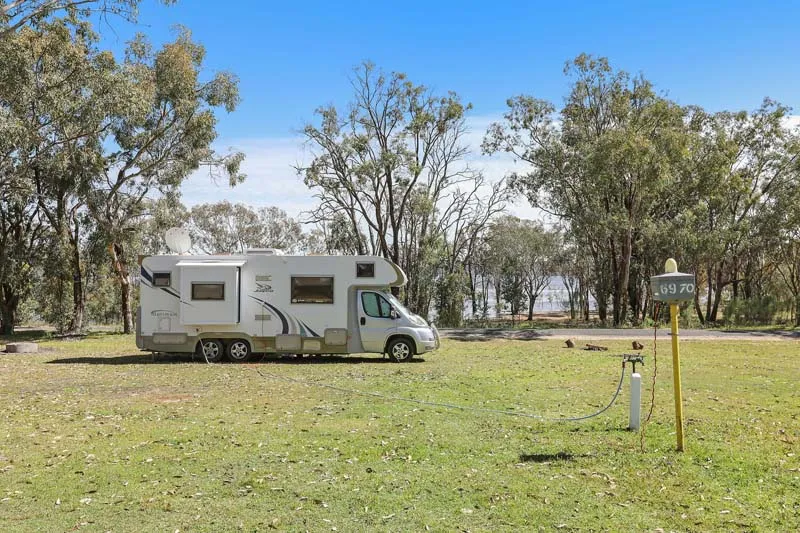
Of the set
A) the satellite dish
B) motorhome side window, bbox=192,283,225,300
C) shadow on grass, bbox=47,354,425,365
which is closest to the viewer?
motorhome side window, bbox=192,283,225,300

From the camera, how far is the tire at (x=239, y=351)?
15945 millimetres

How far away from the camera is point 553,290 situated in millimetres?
73750

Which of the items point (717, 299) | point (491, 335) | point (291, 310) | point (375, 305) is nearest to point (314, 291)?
point (291, 310)

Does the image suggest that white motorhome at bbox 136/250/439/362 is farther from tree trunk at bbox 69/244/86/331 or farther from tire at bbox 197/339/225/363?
tree trunk at bbox 69/244/86/331

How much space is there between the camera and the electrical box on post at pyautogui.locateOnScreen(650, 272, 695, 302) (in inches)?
259

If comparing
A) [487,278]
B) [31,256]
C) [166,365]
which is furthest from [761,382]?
[487,278]

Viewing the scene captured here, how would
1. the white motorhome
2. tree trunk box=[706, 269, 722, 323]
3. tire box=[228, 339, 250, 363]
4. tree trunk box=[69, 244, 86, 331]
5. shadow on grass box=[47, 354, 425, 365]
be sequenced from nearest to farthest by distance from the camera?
1. the white motorhome
2. tire box=[228, 339, 250, 363]
3. shadow on grass box=[47, 354, 425, 365]
4. tree trunk box=[69, 244, 86, 331]
5. tree trunk box=[706, 269, 722, 323]

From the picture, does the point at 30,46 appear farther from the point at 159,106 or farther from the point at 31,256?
the point at 31,256

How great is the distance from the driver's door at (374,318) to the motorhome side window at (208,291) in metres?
3.42

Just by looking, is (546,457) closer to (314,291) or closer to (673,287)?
(673,287)

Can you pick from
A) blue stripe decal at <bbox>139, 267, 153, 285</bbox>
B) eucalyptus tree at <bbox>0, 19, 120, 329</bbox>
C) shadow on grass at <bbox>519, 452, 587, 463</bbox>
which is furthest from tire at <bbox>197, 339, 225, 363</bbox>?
shadow on grass at <bbox>519, 452, 587, 463</bbox>

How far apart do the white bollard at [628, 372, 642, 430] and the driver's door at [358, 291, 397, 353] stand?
8.49 m

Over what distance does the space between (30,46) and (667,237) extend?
89.0 ft

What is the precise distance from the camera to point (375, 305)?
1584cm
